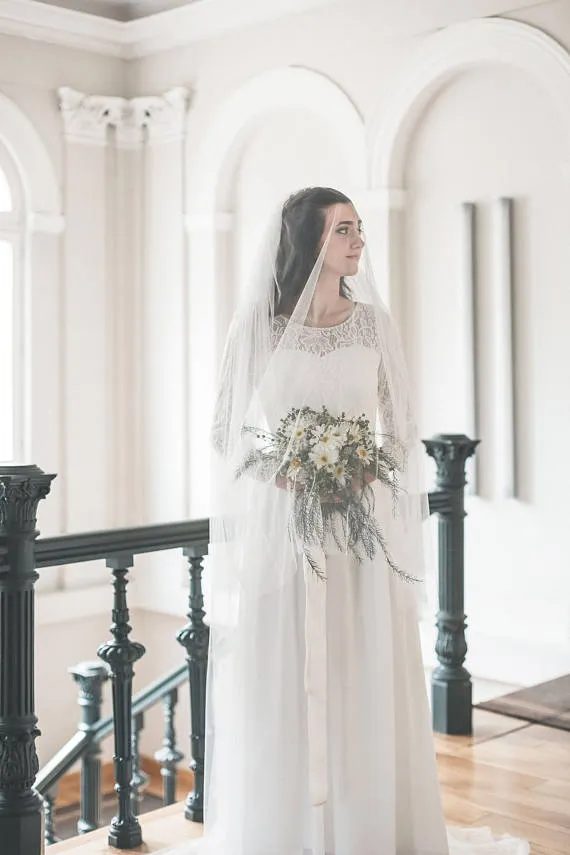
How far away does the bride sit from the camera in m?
2.82

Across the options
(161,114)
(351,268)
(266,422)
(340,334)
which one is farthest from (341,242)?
(161,114)

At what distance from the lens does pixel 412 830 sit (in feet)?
9.57

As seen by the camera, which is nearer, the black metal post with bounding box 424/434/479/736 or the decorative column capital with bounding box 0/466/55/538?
the decorative column capital with bounding box 0/466/55/538

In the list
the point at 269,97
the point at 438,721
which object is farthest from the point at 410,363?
the point at 438,721

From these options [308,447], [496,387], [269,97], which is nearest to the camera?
[308,447]

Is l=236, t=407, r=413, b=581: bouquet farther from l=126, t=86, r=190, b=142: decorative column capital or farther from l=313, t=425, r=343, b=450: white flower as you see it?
l=126, t=86, r=190, b=142: decorative column capital

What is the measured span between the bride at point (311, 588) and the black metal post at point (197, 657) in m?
0.38

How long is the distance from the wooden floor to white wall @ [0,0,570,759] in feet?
3.61

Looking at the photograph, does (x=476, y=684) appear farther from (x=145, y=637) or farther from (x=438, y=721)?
(x=145, y=637)

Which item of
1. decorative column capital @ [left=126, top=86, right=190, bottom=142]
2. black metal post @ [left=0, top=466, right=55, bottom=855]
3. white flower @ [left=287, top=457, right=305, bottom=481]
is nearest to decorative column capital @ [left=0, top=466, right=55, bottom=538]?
black metal post @ [left=0, top=466, right=55, bottom=855]

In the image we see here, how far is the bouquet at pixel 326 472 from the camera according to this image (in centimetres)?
276

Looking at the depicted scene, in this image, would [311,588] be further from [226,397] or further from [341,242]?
[341,242]

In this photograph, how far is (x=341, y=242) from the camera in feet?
9.41

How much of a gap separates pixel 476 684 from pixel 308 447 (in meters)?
3.22
